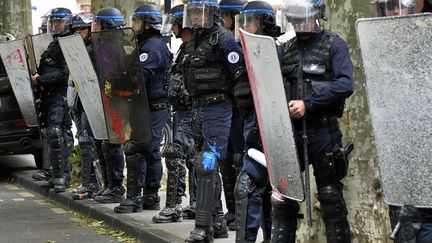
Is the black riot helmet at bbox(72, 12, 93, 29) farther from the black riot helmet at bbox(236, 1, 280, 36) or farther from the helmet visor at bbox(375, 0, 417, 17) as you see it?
the helmet visor at bbox(375, 0, 417, 17)

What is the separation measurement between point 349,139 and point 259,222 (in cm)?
82

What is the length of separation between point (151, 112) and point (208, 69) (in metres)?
1.63

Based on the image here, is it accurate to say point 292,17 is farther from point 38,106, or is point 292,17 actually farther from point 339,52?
point 38,106

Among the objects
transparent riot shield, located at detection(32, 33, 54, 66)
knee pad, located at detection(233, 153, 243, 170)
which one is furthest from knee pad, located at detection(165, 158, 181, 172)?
transparent riot shield, located at detection(32, 33, 54, 66)

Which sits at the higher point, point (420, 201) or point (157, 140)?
point (420, 201)

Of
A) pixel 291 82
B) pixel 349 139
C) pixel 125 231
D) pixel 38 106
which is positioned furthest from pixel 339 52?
pixel 38 106

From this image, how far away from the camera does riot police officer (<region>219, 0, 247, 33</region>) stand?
7855mm

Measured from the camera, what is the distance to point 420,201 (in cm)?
424

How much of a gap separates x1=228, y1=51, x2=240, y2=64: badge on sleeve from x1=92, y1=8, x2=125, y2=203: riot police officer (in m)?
2.39

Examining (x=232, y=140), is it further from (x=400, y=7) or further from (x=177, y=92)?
(x=400, y=7)

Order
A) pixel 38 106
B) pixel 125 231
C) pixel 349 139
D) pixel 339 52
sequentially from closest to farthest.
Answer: pixel 339 52 < pixel 349 139 < pixel 125 231 < pixel 38 106

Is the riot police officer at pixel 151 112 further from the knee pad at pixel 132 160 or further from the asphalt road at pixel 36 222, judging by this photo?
the asphalt road at pixel 36 222

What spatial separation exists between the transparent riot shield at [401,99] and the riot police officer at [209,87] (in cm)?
300

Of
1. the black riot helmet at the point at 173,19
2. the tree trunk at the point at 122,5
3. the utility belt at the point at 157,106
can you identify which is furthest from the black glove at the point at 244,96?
the tree trunk at the point at 122,5
